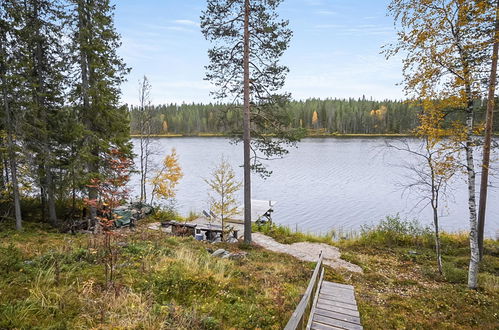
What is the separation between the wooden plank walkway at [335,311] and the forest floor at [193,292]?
1.60 feet

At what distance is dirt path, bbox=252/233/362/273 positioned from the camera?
1129cm

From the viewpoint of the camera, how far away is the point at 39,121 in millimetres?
12383

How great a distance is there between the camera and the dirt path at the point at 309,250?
11.3m

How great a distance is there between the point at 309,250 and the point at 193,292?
31.0 ft

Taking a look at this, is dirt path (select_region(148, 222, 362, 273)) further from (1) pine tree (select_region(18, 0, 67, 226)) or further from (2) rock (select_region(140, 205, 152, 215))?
(1) pine tree (select_region(18, 0, 67, 226))

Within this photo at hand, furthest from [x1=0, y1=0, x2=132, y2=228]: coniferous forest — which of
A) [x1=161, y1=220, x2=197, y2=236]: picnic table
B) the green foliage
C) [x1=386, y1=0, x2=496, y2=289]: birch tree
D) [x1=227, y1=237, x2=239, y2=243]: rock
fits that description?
[x1=386, y1=0, x2=496, y2=289]: birch tree

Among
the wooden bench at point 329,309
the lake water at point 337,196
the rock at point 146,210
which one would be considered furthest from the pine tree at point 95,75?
the wooden bench at point 329,309

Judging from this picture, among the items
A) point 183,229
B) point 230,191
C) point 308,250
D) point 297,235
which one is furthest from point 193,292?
point 297,235

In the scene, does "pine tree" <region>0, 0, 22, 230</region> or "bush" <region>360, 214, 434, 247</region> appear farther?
"bush" <region>360, 214, 434, 247</region>

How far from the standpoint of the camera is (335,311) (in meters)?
5.53

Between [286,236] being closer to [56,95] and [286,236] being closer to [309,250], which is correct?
[309,250]

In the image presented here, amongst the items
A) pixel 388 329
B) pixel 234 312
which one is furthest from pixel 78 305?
pixel 388 329

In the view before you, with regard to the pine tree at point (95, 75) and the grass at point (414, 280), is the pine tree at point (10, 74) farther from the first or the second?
the grass at point (414, 280)

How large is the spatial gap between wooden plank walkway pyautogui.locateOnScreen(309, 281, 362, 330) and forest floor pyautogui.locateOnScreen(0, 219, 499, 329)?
19.2 inches
